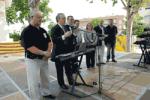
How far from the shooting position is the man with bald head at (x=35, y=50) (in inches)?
218

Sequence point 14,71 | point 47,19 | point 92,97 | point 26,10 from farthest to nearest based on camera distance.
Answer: point 47,19 < point 26,10 < point 14,71 < point 92,97

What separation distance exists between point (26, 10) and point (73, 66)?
50.6 ft

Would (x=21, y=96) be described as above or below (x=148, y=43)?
below

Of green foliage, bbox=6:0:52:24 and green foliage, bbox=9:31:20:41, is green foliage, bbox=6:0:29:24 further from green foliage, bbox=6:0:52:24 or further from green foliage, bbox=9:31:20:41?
green foliage, bbox=9:31:20:41

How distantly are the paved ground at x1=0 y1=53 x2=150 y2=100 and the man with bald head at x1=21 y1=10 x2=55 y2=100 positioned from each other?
3.27 feet

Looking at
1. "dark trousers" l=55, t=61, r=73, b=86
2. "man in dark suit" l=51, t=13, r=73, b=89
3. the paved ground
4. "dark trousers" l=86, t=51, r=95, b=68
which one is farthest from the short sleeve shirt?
"dark trousers" l=86, t=51, r=95, b=68

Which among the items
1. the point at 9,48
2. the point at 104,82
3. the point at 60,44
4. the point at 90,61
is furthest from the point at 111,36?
the point at 9,48

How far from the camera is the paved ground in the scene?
6.82 meters

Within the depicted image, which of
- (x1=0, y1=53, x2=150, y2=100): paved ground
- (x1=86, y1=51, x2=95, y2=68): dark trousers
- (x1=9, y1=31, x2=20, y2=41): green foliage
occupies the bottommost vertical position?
(x1=0, y1=53, x2=150, y2=100): paved ground

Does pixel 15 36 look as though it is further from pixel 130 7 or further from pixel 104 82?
pixel 104 82

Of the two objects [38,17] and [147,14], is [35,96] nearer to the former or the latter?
[38,17]

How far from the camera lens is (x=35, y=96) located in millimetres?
5707

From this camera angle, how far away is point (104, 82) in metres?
8.02

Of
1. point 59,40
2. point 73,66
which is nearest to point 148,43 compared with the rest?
point 73,66
